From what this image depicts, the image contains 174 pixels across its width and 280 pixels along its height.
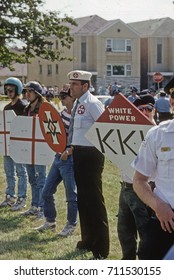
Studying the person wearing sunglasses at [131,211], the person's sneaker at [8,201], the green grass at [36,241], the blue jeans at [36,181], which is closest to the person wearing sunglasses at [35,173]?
the blue jeans at [36,181]

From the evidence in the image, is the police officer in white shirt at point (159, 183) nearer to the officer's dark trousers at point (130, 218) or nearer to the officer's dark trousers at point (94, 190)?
the officer's dark trousers at point (130, 218)

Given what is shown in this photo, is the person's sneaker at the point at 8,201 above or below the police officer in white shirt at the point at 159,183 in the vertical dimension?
below

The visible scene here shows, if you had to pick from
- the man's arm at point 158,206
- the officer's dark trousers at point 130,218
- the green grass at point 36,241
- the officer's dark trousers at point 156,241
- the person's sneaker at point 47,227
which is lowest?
the green grass at point 36,241

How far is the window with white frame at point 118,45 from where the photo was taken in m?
76.2

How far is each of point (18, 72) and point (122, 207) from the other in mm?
86485

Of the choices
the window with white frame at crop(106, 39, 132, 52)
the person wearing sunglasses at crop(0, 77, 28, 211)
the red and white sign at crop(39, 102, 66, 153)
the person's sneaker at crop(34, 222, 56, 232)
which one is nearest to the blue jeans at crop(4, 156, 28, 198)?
the person wearing sunglasses at crop(0, 77, 28, 211)

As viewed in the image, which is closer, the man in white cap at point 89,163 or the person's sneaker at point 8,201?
the man in white cap at point 89,163

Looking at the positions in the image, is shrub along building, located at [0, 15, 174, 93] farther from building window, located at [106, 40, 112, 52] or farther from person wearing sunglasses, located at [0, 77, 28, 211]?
person wearing sunglasses, located at [0, 77, 28, 211]

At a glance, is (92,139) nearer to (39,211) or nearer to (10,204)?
(39,211)

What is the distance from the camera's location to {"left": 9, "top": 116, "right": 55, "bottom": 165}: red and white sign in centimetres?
839

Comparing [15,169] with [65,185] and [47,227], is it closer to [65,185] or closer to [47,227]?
[47,227]

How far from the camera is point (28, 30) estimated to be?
37.0 metres

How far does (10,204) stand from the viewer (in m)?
9.66

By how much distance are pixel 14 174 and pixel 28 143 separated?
4.31ft
